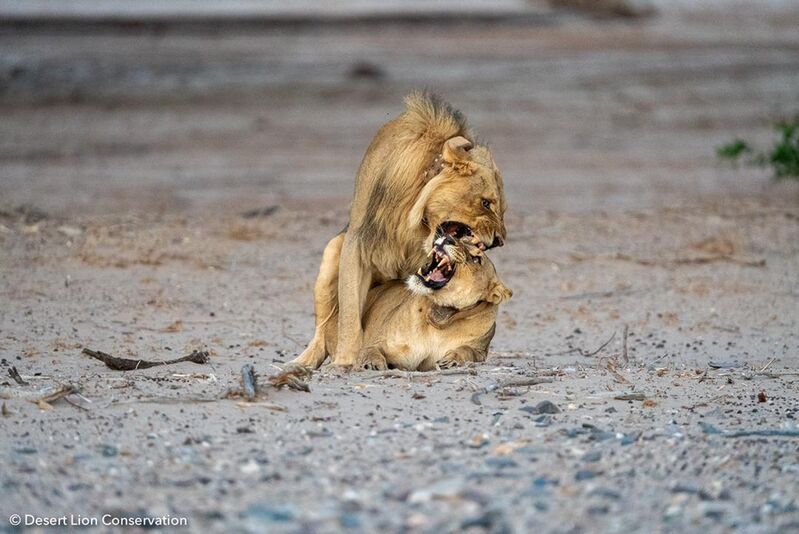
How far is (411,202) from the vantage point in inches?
347

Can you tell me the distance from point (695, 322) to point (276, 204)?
650 cm

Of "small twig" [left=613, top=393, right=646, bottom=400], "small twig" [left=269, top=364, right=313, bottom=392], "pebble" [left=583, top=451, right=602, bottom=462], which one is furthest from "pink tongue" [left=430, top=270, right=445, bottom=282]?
"pebble" [left=583, top=451, right=602, bottom=462]

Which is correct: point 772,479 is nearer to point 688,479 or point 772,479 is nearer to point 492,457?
point 688,479

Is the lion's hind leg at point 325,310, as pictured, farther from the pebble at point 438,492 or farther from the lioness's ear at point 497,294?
the pebble at point 438,492

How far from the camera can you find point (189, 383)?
26.9 feet

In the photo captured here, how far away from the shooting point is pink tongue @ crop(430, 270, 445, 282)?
348 inches

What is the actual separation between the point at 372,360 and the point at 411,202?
98cm

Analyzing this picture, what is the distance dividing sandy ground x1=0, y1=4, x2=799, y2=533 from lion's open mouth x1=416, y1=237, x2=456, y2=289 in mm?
637

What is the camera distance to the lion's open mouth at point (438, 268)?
867 cm

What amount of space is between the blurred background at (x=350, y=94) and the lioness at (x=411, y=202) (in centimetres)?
753

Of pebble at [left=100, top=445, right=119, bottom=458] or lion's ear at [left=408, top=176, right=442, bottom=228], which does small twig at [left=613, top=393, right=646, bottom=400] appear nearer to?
lion's ear at [left=408, top=176, right=442, bottom=228]

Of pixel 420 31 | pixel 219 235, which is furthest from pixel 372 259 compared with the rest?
pixel 420 31

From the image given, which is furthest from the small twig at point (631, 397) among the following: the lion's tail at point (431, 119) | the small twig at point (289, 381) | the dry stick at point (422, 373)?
the lion's tail at point (431, 119)

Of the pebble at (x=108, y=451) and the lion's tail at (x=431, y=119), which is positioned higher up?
the lion's tail at (x=431, y=119)
